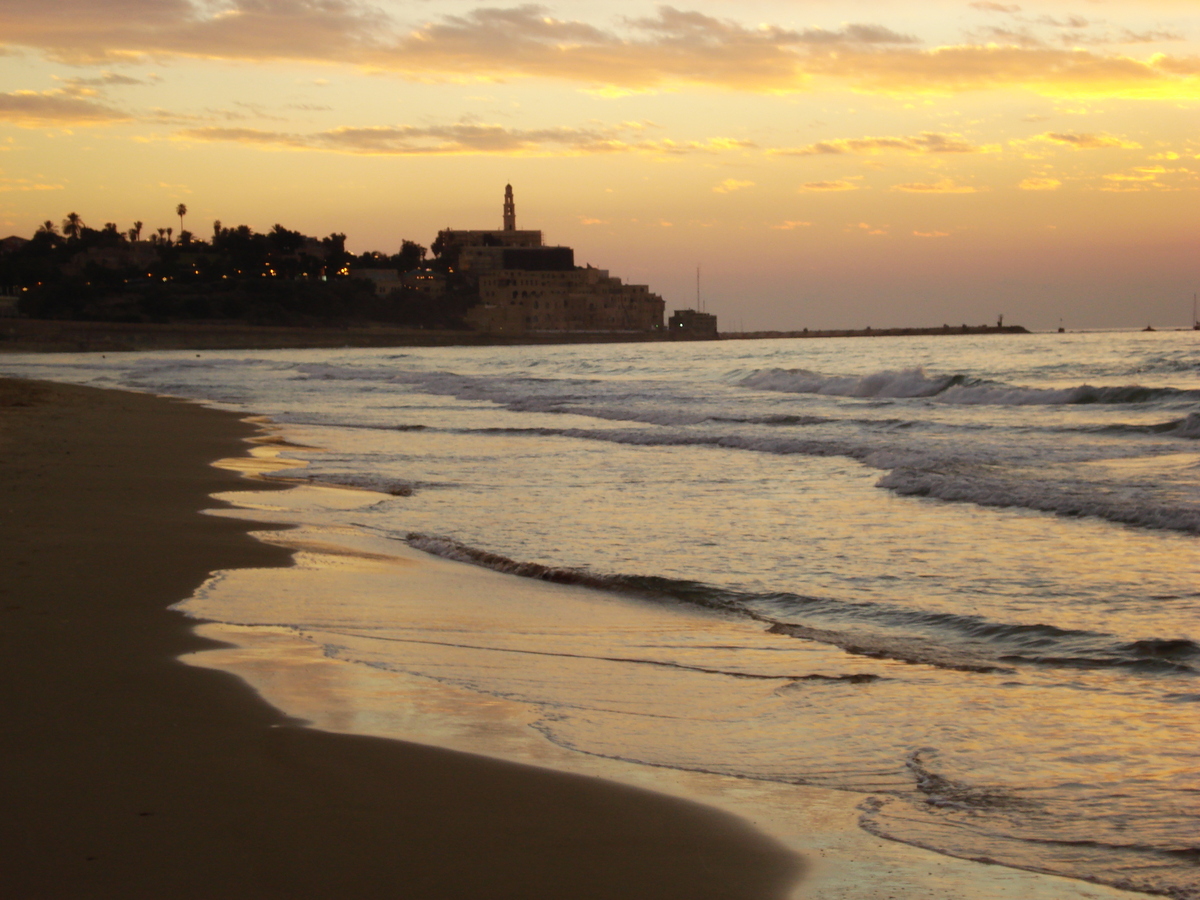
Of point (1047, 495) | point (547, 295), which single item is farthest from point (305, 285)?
point (1047, 495)

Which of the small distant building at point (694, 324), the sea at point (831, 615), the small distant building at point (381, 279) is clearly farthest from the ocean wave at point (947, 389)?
the small distant building at point (694, 324)

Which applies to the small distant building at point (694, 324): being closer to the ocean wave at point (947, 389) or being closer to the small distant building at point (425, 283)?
the small distant building at point (425, 283)

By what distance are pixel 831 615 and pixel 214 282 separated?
139 meters

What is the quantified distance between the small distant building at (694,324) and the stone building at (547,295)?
393 cm

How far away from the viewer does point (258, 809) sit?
3.27 meters

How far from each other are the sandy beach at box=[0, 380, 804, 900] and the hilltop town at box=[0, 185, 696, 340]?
120 meters

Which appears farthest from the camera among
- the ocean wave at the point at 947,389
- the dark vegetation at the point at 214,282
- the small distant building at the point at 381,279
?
the small distant building at the point at 381,279

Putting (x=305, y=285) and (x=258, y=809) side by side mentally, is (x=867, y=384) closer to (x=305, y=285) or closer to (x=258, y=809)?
(x=258, y=809)

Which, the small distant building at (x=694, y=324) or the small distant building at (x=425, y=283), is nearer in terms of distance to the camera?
the small distant building at (x=425, y=283)

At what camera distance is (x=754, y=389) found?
36812 millimetres

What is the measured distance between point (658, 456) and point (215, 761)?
1242 cm

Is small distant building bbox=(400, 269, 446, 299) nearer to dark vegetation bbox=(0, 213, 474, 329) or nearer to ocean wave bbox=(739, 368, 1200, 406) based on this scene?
dark vegetation bbox=(0, 213, 474, 329)

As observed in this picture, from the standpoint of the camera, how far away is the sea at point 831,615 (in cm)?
383

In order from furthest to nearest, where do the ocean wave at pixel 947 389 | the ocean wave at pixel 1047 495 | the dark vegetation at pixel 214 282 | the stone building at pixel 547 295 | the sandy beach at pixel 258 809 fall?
the stone building at pixel 547 295 < the dark vegetation at pixel 214 282 < the ocean wave at pixel 947 389 < the ocean wave at pixel 1047 495 < the sandy beach at pixel 258 809
